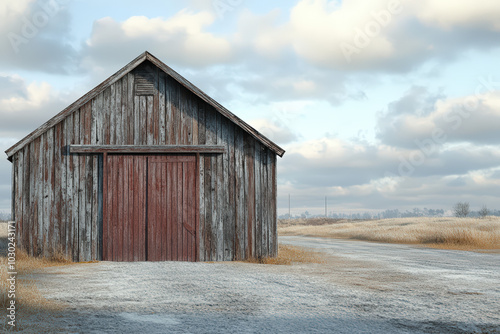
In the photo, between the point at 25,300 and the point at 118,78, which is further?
the point at 118,78

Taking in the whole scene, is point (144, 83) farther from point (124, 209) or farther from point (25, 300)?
point (25, 300)

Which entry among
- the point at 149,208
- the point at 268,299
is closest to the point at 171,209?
the point at 149,208

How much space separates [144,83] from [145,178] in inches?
117

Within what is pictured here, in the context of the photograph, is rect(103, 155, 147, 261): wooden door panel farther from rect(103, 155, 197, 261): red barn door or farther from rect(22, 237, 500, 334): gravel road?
rect(22, 237, 500, 334): gravel road

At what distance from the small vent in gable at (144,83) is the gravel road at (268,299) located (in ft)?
17.6

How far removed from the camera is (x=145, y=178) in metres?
14.6

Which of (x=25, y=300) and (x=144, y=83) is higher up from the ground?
(x=144, y=83)

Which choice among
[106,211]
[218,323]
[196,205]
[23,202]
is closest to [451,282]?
[218,323]

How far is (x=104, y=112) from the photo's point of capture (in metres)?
14.8

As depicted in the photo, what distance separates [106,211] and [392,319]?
9987mm

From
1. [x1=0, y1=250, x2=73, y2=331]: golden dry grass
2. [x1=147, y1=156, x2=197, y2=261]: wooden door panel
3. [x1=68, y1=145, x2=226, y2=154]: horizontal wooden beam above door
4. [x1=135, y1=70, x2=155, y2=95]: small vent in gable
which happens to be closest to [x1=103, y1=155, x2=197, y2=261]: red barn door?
[x1=147, y1=156, x2=197, y2=261]: wooden door panel

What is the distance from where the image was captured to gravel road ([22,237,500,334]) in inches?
251

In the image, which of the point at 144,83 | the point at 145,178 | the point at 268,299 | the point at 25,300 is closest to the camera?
the point at 25,300

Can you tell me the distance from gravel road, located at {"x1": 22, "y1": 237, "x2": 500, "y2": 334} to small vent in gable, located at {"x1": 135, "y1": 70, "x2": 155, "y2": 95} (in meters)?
5.37
